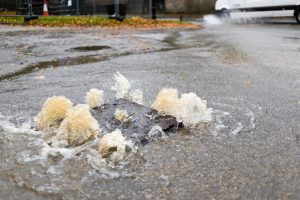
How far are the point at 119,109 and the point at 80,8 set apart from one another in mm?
20311

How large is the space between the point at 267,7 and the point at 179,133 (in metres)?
18.3

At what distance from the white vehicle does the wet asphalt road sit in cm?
1140

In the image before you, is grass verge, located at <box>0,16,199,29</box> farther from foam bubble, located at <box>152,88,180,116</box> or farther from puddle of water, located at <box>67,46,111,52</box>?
foam bubble, located at <box>152,88,180,116</box>

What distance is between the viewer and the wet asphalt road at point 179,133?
3033mm

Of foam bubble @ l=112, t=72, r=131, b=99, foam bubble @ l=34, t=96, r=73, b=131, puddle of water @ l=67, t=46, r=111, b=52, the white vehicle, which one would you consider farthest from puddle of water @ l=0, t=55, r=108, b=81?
the white vehicle

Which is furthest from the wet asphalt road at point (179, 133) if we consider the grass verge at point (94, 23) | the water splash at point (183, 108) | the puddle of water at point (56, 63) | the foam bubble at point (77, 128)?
the grass verge at point (94, 23)

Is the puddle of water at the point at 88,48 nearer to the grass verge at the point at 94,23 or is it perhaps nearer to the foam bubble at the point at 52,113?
→ the foam bubble at the point at 52,113

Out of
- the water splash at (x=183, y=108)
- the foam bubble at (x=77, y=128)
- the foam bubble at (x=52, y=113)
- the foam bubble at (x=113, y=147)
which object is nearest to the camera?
the foam bubble at (x=113, y=147)

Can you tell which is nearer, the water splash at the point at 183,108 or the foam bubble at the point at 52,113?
A: the foam bubble at the point at 52,113

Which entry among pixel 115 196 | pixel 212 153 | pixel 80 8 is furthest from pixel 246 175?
pixel 80 8

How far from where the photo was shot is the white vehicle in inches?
806

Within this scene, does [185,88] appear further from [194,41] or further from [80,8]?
[80,8]

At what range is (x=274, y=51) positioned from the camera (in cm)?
1017

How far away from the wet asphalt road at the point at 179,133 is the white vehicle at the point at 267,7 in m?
11.4
